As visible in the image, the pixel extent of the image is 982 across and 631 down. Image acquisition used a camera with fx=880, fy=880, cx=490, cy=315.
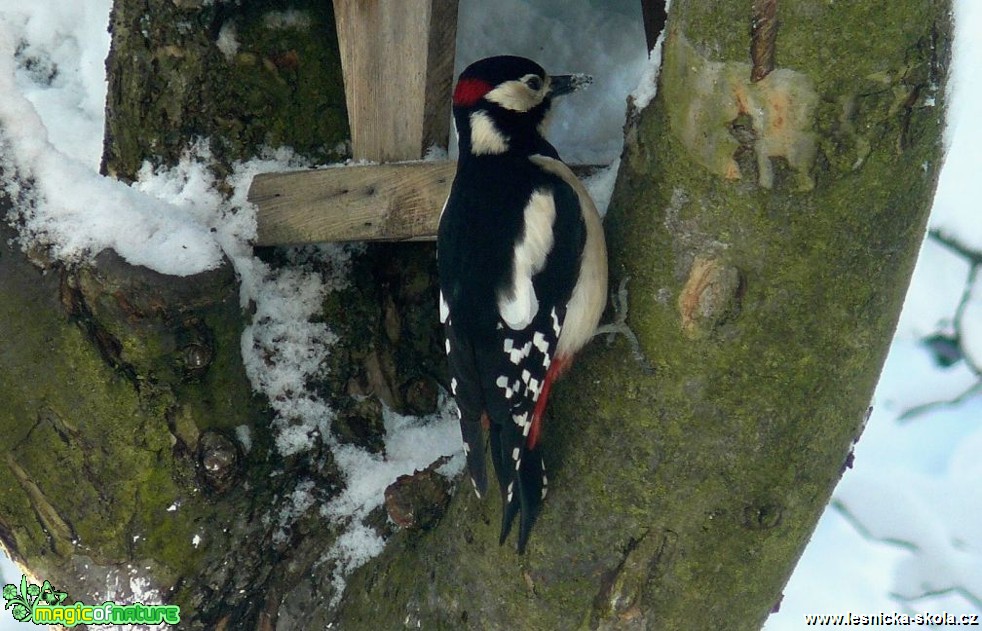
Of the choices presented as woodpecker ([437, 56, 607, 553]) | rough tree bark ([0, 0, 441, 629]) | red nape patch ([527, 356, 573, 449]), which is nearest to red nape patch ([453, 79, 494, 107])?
woodpecker ([437, 56, 607, 553])

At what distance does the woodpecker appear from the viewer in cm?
A: 163

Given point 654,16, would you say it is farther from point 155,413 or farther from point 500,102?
point 155,413

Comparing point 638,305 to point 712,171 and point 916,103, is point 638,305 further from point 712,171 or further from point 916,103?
point 916,103

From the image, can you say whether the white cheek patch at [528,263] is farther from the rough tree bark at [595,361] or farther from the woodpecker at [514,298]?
the rough tree bark at [595,361]

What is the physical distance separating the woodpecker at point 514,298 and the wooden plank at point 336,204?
121mm

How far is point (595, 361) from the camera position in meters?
1.55

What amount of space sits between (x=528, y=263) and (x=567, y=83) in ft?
1.75

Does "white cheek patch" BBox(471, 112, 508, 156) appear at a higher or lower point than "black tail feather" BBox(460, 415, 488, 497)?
higher

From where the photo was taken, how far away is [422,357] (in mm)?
2123

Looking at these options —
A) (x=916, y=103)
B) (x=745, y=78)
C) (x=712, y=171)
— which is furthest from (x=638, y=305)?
(x=916, y=103)

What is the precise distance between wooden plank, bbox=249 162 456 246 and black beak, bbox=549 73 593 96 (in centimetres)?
40

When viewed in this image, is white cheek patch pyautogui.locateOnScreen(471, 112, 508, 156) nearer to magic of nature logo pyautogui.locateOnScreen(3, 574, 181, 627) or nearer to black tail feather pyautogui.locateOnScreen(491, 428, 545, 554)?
black tail feather pyautogui.locateOnScreen(491, 428, 545, 554)

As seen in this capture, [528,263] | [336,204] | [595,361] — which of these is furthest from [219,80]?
[595,361]

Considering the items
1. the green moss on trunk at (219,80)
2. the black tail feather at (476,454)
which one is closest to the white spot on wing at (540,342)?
the black tail feather at (476,454)
